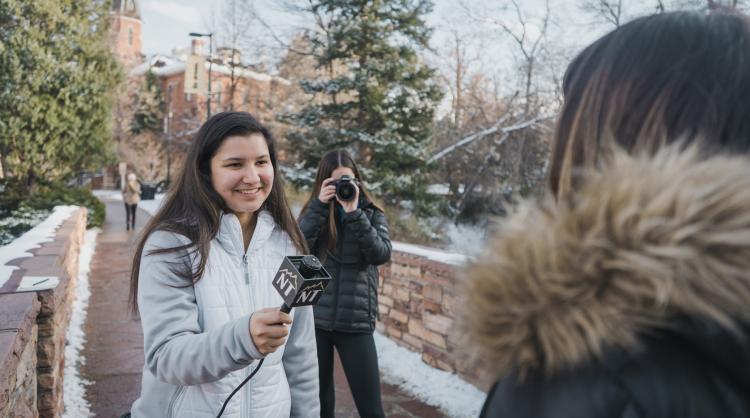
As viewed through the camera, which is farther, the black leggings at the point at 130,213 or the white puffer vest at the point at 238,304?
the black leggings at the point at 130,213

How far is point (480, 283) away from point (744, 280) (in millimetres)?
319

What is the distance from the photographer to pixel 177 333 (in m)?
1.62

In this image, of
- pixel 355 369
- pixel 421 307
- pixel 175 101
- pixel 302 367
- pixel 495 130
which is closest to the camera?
pixel 302 367

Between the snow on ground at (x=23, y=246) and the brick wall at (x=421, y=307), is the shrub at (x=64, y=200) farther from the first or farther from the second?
the brick wall at (x=421, y=307)

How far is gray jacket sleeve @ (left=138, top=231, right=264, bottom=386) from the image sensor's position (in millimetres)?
1517

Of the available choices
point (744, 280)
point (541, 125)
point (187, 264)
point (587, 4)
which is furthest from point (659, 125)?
point (587, 4)

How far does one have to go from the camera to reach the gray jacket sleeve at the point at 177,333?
4.98 feet

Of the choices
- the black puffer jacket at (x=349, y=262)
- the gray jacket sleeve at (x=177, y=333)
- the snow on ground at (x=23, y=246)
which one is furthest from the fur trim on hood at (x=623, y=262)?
the snow on ground at (x=23, y=246)

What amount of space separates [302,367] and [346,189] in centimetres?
162

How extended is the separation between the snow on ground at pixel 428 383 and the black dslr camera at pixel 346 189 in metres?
1.92

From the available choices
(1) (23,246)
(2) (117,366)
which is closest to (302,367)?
(2) (117,366)

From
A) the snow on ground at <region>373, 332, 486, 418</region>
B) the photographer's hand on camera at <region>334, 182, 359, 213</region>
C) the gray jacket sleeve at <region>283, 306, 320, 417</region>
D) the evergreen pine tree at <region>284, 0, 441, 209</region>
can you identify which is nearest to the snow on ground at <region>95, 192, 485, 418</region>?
the snow on ground at <region>373, 332, 486, 418</region>

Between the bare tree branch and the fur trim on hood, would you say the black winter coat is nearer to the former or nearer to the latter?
the fur trim on hood

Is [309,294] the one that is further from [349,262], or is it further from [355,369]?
[349,262]
